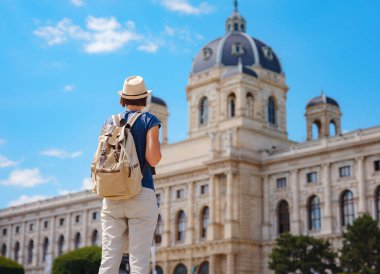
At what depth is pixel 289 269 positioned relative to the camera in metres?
48.5

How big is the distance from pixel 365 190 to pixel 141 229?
48.9 metres

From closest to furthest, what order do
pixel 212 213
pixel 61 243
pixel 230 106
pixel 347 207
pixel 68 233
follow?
pixel 347 207
pixel 212 213
pixel 230 106
pixel 68 233
pixel 61 243

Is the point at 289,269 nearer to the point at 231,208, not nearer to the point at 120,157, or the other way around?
the point at 231,208

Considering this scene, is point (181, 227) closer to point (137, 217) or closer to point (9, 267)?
point (9, 267)

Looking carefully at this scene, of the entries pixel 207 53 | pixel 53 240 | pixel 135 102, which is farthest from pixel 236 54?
pixel 135 102

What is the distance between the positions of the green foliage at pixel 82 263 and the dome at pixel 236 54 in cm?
2396

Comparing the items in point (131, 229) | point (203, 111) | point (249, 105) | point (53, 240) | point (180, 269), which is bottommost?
point (131, 229)

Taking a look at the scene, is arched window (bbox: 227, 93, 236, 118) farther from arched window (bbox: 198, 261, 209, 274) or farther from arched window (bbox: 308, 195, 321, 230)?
arched window (bbox: 198, 261, 209, 274)

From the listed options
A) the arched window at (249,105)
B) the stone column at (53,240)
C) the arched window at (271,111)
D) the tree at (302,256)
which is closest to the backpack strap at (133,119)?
the tree at (302,256)

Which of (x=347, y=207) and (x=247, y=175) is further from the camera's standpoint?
(x=247, y=175)

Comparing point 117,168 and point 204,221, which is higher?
point 204,221

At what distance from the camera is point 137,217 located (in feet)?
23.7

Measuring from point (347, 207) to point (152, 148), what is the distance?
165 feet

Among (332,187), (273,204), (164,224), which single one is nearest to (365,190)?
(332,187)
